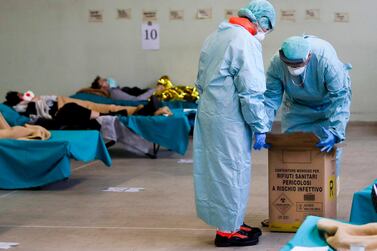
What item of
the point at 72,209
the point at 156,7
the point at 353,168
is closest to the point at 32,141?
the point at 72,209

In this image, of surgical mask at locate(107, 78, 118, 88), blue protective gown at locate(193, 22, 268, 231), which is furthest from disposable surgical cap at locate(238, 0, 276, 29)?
surgical mask at locate(107, 78, 118, 88)

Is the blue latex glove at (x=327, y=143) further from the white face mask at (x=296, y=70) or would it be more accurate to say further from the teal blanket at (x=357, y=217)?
the teal blanket at (x=357, y=217)

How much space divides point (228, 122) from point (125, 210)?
1.66m

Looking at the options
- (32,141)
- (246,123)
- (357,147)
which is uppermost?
(246,123)

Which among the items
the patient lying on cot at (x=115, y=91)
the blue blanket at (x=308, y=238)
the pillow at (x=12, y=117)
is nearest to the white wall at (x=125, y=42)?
the patient lying on cot at (x=115, y=91)

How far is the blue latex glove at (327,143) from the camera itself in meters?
4.34

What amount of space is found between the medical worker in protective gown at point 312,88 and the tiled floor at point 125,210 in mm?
699

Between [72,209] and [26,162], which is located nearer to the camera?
[72,209]

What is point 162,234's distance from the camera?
4.71m

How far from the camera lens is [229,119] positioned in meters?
4.14

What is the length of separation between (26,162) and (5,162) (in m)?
0.19

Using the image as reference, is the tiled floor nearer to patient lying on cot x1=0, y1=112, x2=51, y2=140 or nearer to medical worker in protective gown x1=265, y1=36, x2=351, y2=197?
patient lying on cot x1=0, y1=112, x2=51, y2=140

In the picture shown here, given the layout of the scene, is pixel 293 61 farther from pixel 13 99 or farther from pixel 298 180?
pixel 13 99

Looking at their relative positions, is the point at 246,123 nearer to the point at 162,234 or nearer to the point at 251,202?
the point at 162,234
